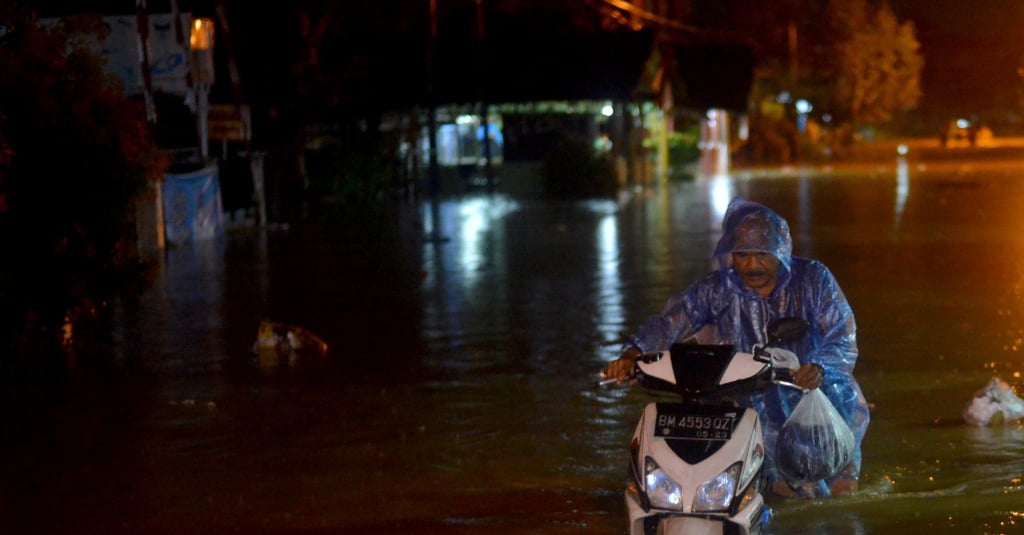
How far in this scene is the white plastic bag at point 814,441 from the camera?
Result: 5727mm

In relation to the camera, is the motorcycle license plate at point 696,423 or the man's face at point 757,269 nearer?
the motorcycle license plate at point 696,423

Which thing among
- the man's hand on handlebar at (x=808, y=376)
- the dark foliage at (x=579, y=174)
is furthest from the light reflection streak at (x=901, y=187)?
the man's hand on handlebar at (x=808, y=376)

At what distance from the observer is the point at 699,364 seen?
5043 mm

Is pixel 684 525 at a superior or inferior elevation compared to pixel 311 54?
inferior

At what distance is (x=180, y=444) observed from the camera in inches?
→ 317

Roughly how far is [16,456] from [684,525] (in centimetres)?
469

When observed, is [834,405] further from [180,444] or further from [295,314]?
[295,314]

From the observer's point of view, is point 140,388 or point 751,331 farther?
point 140,388

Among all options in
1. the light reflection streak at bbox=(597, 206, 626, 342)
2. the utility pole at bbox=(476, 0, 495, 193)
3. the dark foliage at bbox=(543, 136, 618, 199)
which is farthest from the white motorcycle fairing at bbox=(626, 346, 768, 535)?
the utility pole at bbox=(476, 0, 495, 193)

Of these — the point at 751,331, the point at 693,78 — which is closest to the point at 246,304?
the point at 751,331

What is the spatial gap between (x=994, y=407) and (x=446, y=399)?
351cm

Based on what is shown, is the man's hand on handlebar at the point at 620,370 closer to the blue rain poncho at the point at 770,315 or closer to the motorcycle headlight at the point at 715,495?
the blue rain poncho at the point at 770,315

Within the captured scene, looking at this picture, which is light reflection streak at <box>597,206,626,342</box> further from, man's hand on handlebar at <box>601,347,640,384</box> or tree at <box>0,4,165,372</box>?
man's hand on handlebar at <box>601,347,640,384</box>

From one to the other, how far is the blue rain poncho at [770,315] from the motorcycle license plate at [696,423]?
72 centimetres
